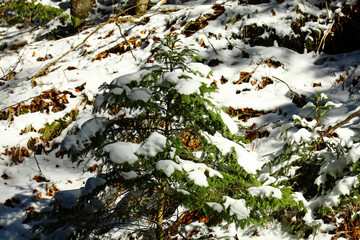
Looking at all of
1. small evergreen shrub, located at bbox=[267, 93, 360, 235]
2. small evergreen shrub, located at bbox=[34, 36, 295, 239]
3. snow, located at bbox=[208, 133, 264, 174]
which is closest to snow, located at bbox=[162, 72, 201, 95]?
small evergreen shrub, located at bbox=[34, 36, 295, 239]

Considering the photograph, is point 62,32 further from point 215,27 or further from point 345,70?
point 345,70

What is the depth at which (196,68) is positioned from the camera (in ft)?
8.18

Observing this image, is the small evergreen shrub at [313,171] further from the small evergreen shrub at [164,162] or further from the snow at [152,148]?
the snow at [152,148]

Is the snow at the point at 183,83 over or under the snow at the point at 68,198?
over

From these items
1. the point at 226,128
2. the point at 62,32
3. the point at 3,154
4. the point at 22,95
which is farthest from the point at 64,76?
the point at 226,128

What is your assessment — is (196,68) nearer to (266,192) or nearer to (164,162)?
(164,162)

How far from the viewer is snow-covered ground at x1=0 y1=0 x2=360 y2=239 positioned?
3824 mm

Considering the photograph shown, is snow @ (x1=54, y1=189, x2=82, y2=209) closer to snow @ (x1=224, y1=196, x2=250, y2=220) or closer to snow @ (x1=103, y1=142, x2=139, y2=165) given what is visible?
snow @ (x1=103, y1=142, x2=139, y2=165)

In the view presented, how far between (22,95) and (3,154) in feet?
5.33

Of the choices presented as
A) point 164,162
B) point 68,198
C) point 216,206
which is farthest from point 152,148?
point 68,198

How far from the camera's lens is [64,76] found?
Result: 6082 mm

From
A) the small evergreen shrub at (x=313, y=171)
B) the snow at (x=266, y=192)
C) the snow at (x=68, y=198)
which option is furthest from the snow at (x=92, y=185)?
the small evergreen shrub at (x=313, y=171)

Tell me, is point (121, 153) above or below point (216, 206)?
above

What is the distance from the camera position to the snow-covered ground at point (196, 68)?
3.82m
